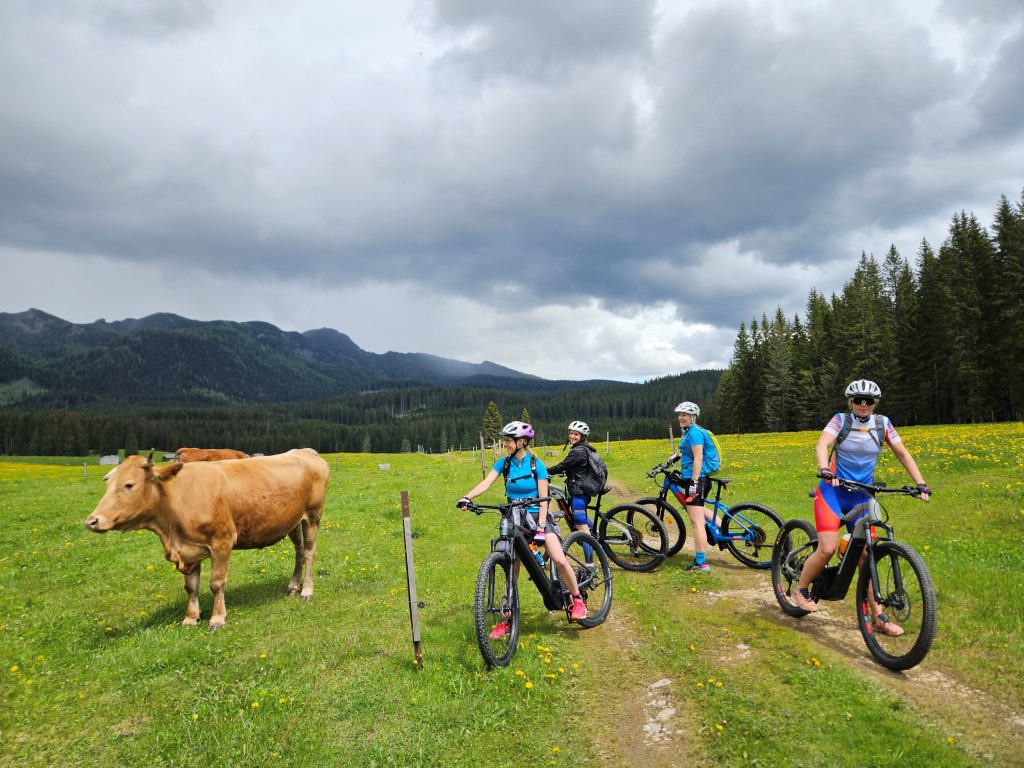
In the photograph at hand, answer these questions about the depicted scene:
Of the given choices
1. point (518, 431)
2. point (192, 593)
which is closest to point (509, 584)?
point (518, 431)

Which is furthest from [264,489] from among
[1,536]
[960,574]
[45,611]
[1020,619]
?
[1,536]

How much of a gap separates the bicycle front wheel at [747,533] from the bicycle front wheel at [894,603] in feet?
11.9

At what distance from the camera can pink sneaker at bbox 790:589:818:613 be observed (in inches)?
288

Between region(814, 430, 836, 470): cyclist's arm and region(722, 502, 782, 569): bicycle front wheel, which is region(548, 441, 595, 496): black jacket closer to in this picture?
region(722, 502, 782, 569): bicycle front wheel

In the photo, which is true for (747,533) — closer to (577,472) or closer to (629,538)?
(629,538)

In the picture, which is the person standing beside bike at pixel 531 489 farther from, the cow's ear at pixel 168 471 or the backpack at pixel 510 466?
the cow's ear at pixel 168 471

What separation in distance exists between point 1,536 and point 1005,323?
6668 cm

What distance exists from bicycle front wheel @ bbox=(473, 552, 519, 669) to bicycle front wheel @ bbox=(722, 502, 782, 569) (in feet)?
19.1

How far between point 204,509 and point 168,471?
2.84ft

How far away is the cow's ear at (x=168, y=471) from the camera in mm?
8336

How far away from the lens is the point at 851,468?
266 inches

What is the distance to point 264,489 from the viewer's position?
9367mm

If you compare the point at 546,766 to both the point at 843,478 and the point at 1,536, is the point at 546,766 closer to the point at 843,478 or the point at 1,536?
the point at 843,478

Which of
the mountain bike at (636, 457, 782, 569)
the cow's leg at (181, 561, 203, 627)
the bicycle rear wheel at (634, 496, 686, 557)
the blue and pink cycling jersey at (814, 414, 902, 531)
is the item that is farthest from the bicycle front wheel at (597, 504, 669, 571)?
the cow's leg at (181, 561, 203, 627)
